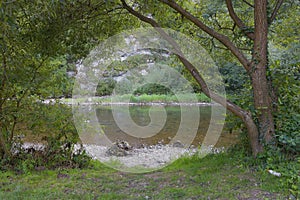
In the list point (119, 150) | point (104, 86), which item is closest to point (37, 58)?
point (119, 150)

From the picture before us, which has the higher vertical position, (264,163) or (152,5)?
(152,5)

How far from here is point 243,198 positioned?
247 cm

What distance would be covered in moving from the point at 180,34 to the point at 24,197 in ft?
11.8

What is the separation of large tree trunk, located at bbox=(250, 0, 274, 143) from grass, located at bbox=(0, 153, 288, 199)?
0.59m

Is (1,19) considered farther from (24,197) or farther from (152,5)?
(152,5)

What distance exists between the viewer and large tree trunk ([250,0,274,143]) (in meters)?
3.27

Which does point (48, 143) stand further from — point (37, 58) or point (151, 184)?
point (151, 184)

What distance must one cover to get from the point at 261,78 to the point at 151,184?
1.86 meters

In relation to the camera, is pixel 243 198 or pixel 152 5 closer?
pixel 243 198

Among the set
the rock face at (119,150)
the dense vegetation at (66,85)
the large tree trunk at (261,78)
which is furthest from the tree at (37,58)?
the rock face at (119,150)

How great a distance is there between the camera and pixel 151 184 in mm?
3025

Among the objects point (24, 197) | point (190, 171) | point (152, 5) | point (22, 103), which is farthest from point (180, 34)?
point (24, 197)

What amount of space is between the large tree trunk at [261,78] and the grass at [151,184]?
1.95 ft

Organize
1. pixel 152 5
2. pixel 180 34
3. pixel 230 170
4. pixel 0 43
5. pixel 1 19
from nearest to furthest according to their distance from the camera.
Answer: pixel 1 19, pixel 0 43, pixel 230 170, pixel 152 5, pixel 180 34
